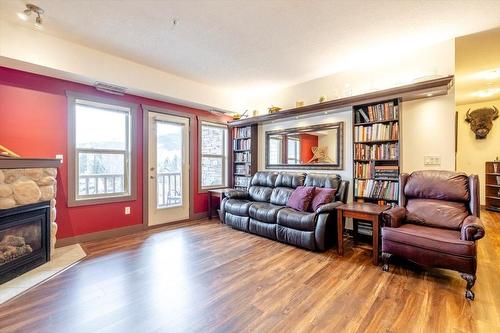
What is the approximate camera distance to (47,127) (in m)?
3.10

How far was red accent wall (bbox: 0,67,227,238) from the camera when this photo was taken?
2.84 metres

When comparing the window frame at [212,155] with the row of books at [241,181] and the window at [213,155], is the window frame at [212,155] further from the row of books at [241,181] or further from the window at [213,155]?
the row of books at [241,181]

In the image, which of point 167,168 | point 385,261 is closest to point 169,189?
point 167,168

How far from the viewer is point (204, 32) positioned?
278 centimetres

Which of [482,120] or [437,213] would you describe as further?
[482,120]

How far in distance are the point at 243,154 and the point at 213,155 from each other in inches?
26.1

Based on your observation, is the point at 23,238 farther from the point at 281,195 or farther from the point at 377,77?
the point at 377,77

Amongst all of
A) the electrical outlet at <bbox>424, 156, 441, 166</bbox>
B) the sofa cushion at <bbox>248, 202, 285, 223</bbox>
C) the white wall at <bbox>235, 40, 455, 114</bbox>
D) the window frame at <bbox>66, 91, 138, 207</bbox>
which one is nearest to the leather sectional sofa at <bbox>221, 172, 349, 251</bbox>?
the sofa cushion at <bbox>248, 202, 285, 223</bbox>

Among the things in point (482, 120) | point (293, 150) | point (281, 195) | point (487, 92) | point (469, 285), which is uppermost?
point (487, 92)

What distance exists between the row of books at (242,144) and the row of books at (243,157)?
12cm

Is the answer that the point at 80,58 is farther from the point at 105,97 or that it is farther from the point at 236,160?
the point at 236,160

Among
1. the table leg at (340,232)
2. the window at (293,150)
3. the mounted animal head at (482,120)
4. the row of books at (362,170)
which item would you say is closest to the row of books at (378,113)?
the row of books at (362,170)

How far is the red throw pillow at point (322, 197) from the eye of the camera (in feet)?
11.0

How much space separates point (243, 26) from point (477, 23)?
2.56 m
